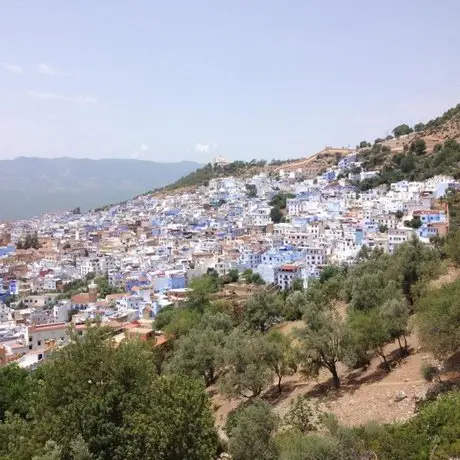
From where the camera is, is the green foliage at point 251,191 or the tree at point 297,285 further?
the green foliage at point 251,191

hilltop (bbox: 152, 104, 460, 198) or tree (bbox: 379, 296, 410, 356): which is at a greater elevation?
hilltop (bbox: 152, 104, 460, 198)

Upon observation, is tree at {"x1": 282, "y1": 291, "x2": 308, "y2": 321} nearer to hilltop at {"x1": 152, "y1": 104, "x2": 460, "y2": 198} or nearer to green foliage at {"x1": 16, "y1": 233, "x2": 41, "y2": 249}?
hilltop at {"x1": 152, "y1": 104, "x2": 460, "y2": 198}

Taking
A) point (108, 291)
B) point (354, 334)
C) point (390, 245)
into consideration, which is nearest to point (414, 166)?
point (390, 245)

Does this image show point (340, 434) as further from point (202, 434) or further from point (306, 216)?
point (306, 216)

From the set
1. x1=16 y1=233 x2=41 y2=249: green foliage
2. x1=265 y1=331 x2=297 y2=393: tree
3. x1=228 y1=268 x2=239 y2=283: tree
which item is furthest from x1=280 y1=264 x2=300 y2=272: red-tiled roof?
x1=16 y1=233 x2=41 y2=249: green foliage

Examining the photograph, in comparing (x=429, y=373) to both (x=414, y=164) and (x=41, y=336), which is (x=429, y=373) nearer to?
(x=41, y=336)

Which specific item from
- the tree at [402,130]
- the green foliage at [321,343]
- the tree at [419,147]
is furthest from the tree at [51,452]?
the tree at [402,130]

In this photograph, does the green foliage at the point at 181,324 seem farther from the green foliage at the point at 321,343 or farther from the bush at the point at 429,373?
the bush at the point at 429,373

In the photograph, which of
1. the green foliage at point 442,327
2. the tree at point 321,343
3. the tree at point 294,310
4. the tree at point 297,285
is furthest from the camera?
the tree at point 297,285
